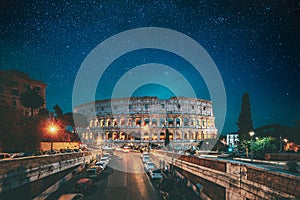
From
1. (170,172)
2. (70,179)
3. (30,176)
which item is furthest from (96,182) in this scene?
(170,172)

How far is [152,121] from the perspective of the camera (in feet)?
353

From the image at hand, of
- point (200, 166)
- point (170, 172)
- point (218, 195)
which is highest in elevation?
point (200, 166)

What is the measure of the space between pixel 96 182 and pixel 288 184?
24.6m

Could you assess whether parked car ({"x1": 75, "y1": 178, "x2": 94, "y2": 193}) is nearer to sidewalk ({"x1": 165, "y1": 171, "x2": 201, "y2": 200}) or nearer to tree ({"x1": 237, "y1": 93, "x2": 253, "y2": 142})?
sidewalk ({"x1": 165, "y1": 171, "x2": 201, "y2": 200})

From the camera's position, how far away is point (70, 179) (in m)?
33.2

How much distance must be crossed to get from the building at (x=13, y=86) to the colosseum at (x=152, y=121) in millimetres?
41574

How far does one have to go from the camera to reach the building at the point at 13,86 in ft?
224

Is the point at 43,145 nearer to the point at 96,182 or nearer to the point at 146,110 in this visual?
the point at 96,182

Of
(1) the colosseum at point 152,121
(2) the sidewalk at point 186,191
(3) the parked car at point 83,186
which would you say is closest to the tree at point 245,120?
(2) the sidewalk at point 186,191

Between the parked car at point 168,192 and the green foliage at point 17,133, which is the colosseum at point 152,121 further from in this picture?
the parked car at point 168,192

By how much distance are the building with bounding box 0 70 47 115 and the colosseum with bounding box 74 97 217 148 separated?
136 feet

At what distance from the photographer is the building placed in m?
68.2

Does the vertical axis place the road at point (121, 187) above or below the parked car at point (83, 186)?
below

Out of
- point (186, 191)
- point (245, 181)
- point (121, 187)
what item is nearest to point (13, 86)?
point (121, 187)
